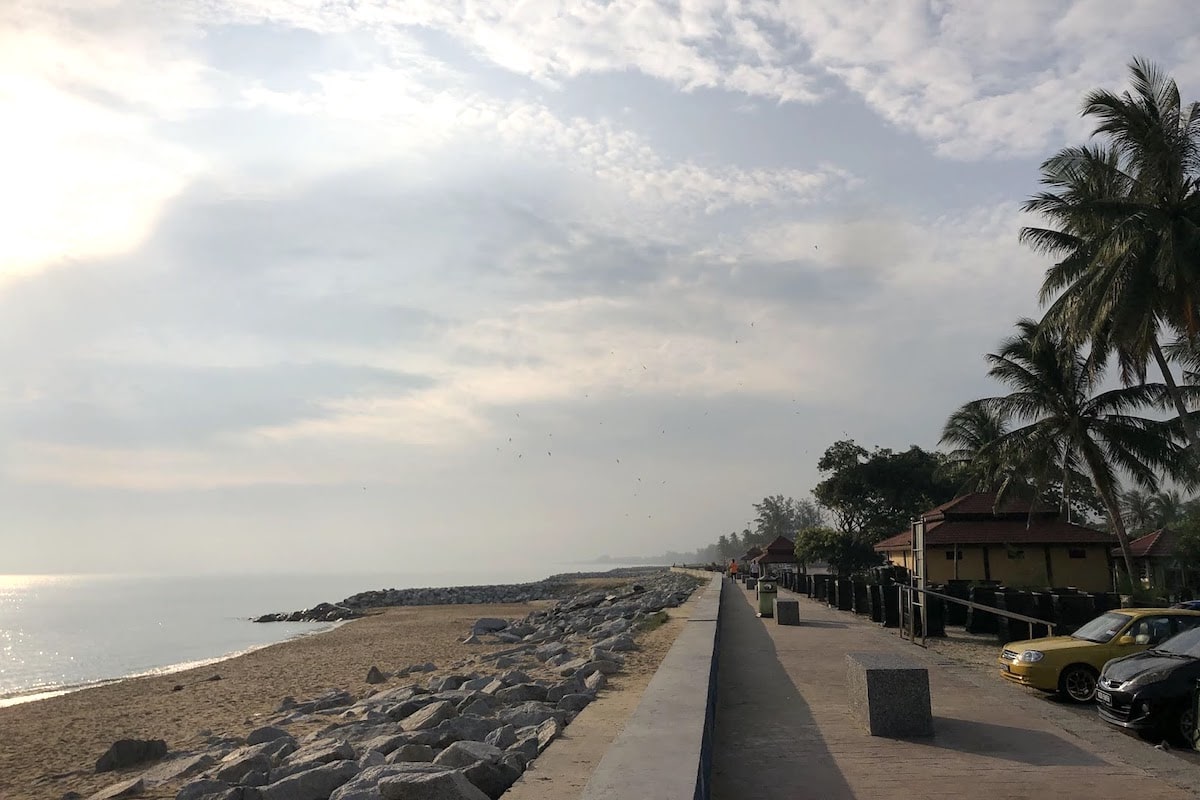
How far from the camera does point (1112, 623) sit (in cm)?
1191

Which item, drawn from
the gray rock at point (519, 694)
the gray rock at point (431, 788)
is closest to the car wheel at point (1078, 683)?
the gray rock at point (519, 694)

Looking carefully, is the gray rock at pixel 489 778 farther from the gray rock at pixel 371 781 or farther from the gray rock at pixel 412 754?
the gray rock at pixel 412 754

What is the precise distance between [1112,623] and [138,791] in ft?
40.5

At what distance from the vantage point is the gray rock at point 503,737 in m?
8.72

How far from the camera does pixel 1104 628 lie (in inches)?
470

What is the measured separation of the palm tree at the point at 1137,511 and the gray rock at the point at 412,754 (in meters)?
88.1

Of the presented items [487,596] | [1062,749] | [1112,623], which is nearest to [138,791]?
[1062,749]

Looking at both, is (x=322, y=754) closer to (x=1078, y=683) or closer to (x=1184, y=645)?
(x=1078, y=683)

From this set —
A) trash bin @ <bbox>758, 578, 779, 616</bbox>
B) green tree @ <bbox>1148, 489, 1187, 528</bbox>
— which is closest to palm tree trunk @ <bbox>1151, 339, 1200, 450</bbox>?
trash bin @ <bbox>758, 578, 779, 616</bbox>

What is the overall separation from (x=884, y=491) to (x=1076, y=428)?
29.7 m

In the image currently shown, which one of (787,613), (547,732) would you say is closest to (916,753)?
(547,732)

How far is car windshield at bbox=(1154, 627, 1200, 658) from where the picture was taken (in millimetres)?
9564

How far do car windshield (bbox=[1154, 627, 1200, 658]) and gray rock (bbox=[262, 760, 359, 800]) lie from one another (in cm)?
872

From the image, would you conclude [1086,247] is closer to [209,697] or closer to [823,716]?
[823,716]
